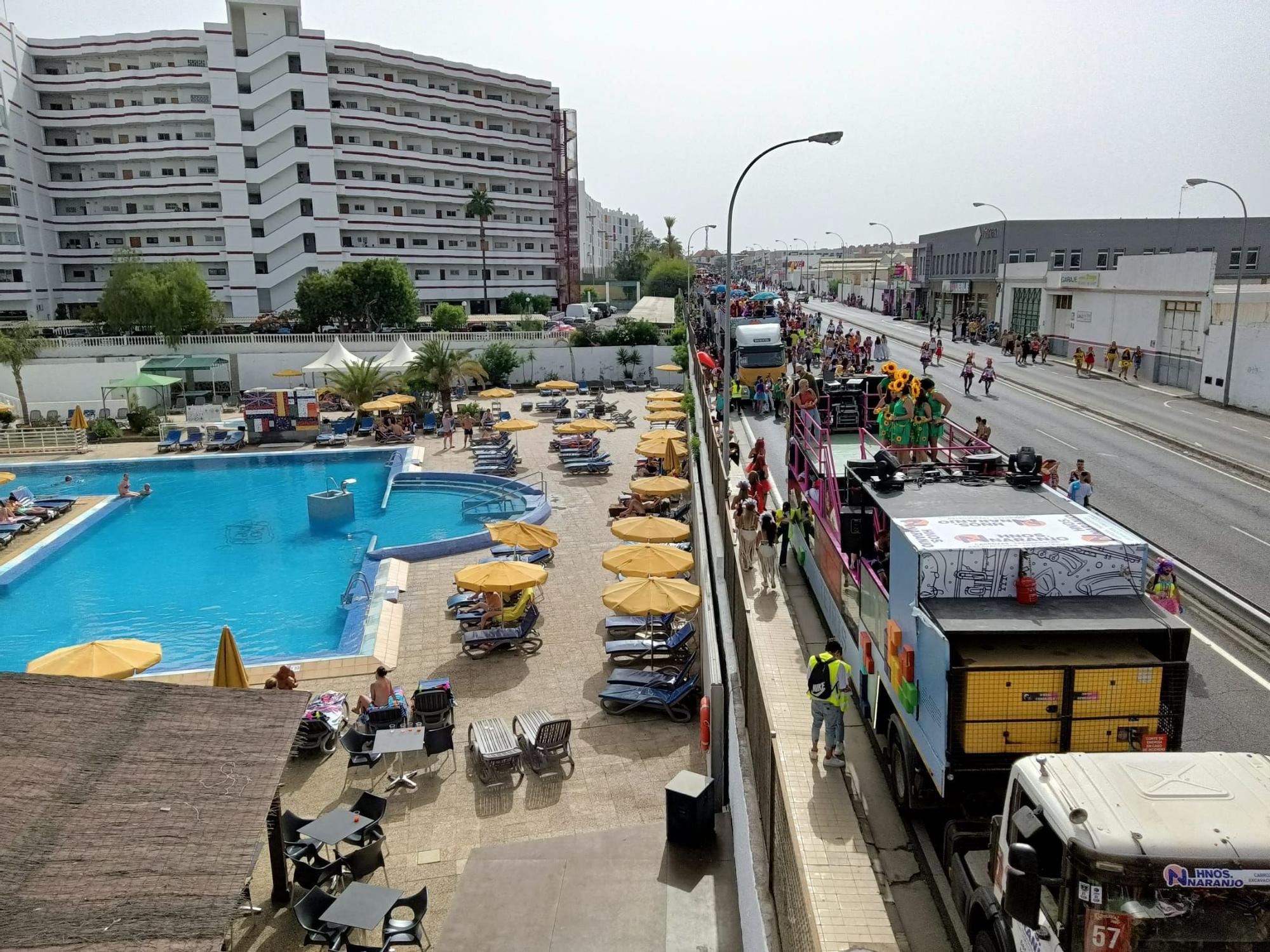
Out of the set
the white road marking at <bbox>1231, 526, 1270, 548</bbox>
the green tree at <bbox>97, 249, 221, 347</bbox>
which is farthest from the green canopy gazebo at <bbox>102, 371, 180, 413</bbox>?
the white road marking at <bbox>1231, 526, 1270, 548</bbox>

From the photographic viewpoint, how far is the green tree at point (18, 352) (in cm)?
4069

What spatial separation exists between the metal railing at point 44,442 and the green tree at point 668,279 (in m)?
77.2

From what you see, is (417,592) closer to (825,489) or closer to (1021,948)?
(825,489)

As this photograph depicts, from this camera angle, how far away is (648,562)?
16812 mm

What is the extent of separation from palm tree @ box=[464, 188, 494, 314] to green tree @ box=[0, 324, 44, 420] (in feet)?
148

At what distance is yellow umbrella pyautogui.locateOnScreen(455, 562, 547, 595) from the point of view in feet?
53.7

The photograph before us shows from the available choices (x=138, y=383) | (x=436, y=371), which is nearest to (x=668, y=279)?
(x=436, y=371)

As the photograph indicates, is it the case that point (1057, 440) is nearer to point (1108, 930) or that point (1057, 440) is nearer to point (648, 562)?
point (648, 562)

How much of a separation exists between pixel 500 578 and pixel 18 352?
118ft

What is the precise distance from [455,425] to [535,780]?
28629 mm

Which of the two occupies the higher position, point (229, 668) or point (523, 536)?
point (523, 536)

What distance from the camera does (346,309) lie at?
6247 cm

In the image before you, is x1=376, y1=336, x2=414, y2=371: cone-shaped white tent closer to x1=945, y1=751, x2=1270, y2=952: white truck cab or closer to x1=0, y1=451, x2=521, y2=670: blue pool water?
x1=0, y1=451, x2=521, y2=670: blue pool water

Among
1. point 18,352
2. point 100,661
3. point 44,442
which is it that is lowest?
point 44,442
